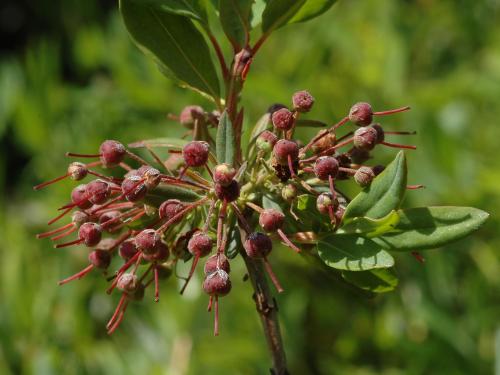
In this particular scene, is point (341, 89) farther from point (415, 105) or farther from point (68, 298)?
point (68, 298)

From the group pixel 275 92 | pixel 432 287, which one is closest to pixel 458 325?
pixel 432 287

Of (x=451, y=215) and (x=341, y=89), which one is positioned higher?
(x=341, y=89)

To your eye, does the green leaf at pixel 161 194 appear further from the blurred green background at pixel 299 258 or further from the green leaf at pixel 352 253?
the blurred green background at pixel 299 258

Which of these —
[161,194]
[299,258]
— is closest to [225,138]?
[161,194]

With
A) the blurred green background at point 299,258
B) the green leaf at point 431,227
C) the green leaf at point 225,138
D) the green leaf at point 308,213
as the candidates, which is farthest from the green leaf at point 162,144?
the blurred green background at point 299,258

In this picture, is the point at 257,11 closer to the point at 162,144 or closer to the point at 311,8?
the point at 311,8

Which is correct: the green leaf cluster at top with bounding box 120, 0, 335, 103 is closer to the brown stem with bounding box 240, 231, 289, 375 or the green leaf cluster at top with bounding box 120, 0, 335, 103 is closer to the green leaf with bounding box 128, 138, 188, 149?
the green leaf with bounding box 128, 138, 188, 149

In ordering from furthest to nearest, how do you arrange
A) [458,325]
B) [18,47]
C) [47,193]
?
[18,47] < [47,193] < [458,325]
